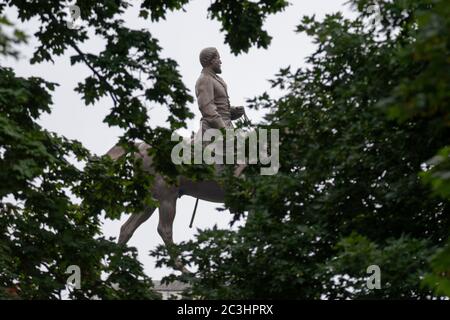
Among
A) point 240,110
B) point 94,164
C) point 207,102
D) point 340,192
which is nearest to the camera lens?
point 340,192

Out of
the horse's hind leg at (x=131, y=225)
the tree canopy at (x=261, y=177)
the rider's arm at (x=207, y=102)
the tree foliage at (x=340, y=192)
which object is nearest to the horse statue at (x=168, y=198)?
the horse's hind leg at (x=131, y=225)

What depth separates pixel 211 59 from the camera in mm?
21734

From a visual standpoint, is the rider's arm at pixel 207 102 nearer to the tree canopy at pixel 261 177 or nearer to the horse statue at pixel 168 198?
the horse statue at pixel 168 198

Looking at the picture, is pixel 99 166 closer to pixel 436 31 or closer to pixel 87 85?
pixel 87 85

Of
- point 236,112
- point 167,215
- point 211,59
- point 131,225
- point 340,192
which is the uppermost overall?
point 211,59

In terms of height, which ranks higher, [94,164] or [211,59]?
[211,59]

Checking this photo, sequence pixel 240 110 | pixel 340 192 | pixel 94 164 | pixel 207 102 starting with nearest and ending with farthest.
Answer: pixel 340 192 → pixel 94 164 → pixel 207 102 → pixel 240 110

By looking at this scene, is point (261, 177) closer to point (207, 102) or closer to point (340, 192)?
point (340, 192)

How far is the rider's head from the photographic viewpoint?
2169 centimetres

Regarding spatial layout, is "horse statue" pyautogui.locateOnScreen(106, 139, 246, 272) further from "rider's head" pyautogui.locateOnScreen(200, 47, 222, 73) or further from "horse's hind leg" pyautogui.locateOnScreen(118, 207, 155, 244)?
"rider's head" pyautogui.locateOnScreen(200, 47, 222, 73)

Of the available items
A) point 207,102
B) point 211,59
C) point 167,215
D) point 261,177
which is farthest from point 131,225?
point 261,177

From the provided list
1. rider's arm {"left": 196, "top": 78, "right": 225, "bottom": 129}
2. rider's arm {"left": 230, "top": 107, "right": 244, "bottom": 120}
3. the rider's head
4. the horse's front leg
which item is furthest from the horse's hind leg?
the rider's head

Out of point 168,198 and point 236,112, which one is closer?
point 168,198
